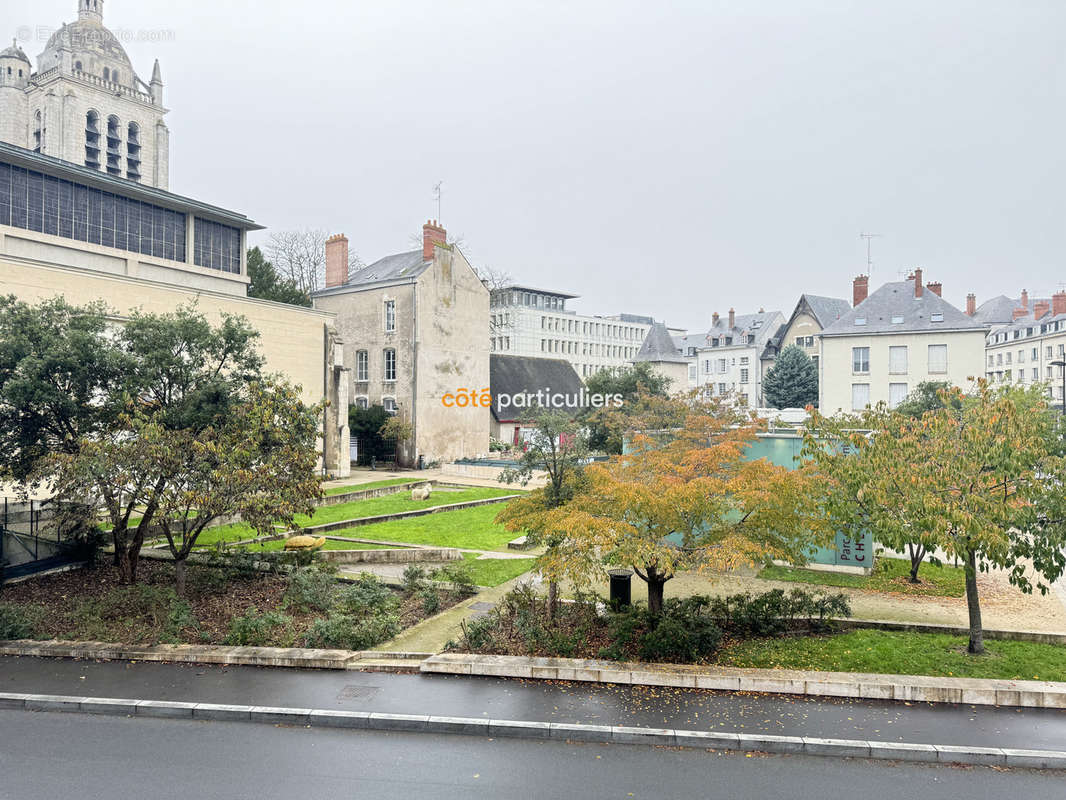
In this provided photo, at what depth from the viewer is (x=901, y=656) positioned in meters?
10.3

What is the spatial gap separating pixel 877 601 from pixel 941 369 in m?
36.6

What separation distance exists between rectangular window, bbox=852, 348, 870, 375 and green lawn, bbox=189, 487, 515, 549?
92.4ft

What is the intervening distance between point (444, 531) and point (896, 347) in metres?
36.3

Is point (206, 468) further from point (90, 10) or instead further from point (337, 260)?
point (90, 10)

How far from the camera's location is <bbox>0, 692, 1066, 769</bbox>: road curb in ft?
25.3

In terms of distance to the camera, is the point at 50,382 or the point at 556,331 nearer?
the point at 50,382

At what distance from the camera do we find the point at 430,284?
42.2 meters

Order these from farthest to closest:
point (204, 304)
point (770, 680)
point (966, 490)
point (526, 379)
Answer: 1. point (526, 379)
2. point (204, 304)
3. point (966, 490)
4. point (770, 680)

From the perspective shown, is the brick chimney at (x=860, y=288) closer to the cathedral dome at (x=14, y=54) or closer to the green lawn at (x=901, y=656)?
the green lawn at (x=901, y=656)

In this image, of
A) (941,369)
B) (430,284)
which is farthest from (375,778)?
(941,369)

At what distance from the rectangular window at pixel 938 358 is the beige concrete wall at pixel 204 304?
36.3 meters

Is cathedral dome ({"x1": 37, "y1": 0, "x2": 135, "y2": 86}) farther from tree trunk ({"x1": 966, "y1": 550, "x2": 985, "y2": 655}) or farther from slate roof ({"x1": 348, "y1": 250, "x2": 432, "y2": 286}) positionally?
tree trunk ({"x1": 966, "y1": 550, "x2": 985, "y2": 655})

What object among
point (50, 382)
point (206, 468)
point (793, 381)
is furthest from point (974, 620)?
point (793, 381)

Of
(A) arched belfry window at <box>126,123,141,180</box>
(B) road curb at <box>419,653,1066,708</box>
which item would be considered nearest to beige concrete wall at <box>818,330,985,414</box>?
(B) road curb at <box>419,653,1066,708</box>
